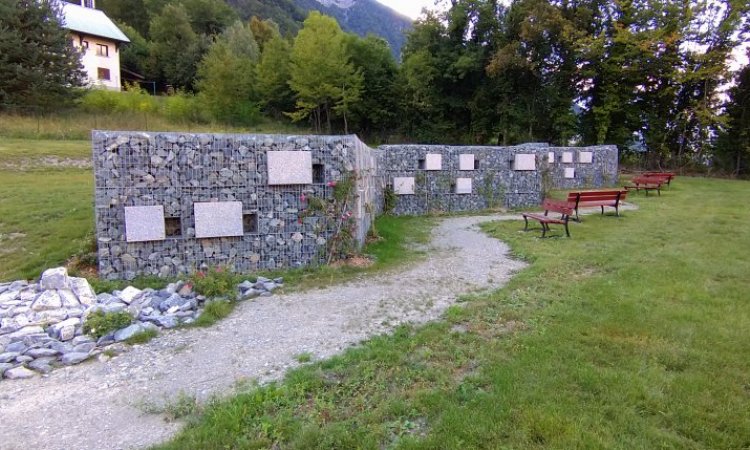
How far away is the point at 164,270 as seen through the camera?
271 inches

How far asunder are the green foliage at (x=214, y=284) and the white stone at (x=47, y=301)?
5.09 ft

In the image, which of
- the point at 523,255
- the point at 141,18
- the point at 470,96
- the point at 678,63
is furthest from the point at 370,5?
the point at 523,255

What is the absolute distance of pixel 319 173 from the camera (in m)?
7.54

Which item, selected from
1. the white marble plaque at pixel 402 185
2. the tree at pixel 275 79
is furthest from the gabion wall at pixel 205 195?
the tree at pixel 275 79

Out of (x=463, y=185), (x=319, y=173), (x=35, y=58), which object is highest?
(x=35, y=58)

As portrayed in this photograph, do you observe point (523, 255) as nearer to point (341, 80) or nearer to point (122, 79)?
point (341, 80)

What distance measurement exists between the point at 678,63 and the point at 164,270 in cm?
2972

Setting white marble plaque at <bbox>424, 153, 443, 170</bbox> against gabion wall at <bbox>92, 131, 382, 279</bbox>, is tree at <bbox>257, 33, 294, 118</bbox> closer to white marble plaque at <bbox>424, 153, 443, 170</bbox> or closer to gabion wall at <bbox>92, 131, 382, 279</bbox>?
white marble plaque at <bbox>424, 153, 443, 170</bbox>

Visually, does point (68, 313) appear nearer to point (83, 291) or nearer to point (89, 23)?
point (83, 291)

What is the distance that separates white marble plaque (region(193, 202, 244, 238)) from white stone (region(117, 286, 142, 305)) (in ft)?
3.91

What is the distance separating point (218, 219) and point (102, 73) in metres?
44.5

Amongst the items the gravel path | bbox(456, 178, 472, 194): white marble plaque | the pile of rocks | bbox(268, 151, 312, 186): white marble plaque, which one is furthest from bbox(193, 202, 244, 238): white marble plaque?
bbox(456, 178, 472, 194): white marble plaque

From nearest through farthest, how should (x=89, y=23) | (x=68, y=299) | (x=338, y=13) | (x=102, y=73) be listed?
(x=68, y=299) < (x=89, y=23) < (x=102, y=73) < (x=338, y=13)

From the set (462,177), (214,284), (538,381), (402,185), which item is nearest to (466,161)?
(462,177)
